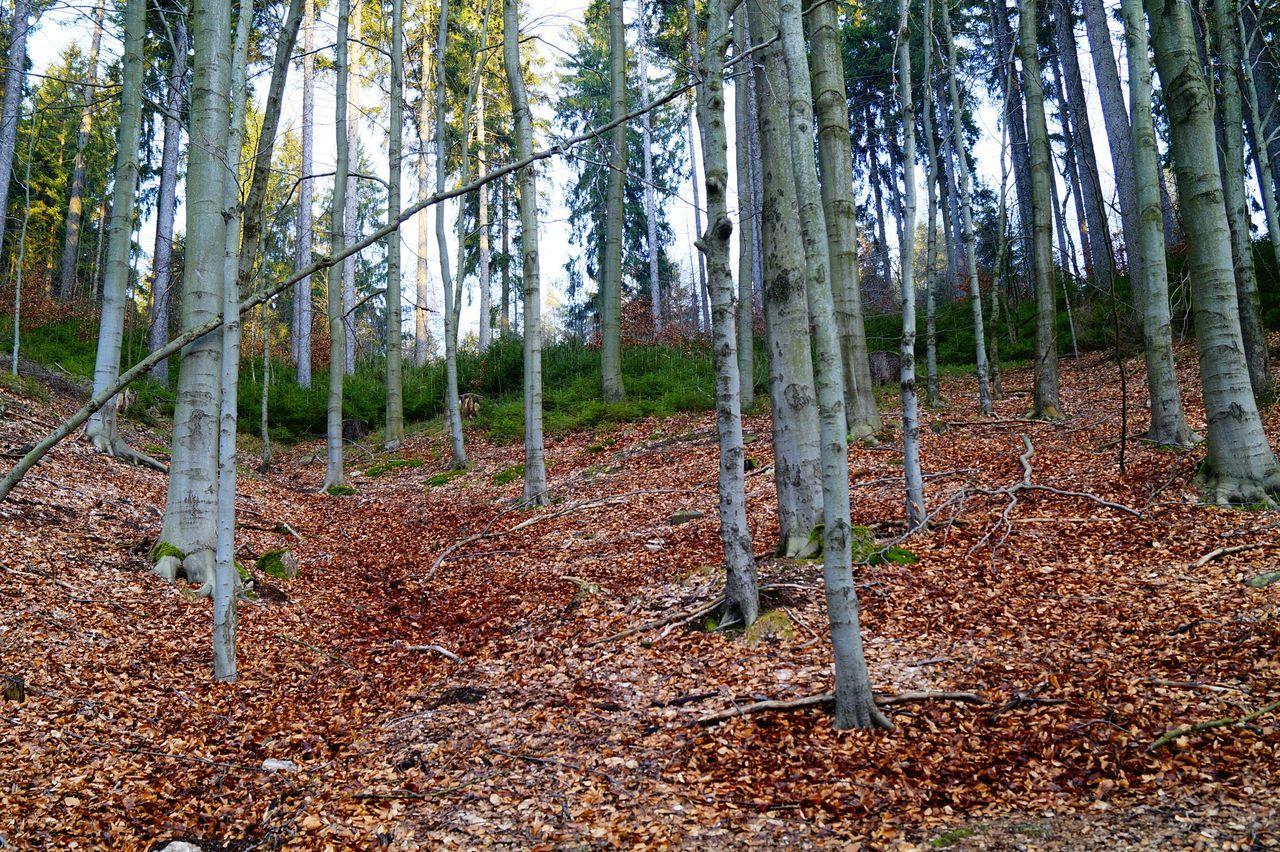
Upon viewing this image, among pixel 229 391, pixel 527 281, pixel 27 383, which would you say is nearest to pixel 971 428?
pixel 527 281

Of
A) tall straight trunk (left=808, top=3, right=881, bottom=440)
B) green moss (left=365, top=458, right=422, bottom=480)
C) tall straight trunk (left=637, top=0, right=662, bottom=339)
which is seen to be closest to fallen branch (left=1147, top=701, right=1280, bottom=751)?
tall straight trunk (left=808, top=3, right=881, bottom=440)

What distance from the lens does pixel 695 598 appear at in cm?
559

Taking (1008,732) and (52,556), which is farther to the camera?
(52,556)

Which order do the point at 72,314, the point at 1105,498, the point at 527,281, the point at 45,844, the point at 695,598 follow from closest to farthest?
the point at 45,844
the point at 695,598
the point at 1105,498
the point at 527,281
the point at 72,314

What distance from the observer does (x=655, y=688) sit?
4383 millimetres

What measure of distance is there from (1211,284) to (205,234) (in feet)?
25.4

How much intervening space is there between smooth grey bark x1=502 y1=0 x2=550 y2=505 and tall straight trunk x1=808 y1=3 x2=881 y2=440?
381 cm

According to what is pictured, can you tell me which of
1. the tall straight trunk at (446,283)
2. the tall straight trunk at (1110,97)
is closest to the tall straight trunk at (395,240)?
the tall straight trunk at (446,283)

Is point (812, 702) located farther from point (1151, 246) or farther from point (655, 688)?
point (1151, 246)

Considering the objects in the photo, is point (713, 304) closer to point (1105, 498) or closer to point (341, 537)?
point (1105, 498)

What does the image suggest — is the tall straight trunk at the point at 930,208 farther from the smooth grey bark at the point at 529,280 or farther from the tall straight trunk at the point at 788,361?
the smooth grey bark at the point at 529,280

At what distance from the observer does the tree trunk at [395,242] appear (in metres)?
13.1

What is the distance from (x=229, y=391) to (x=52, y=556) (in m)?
2.79

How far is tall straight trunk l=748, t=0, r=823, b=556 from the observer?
5723 millimetres
